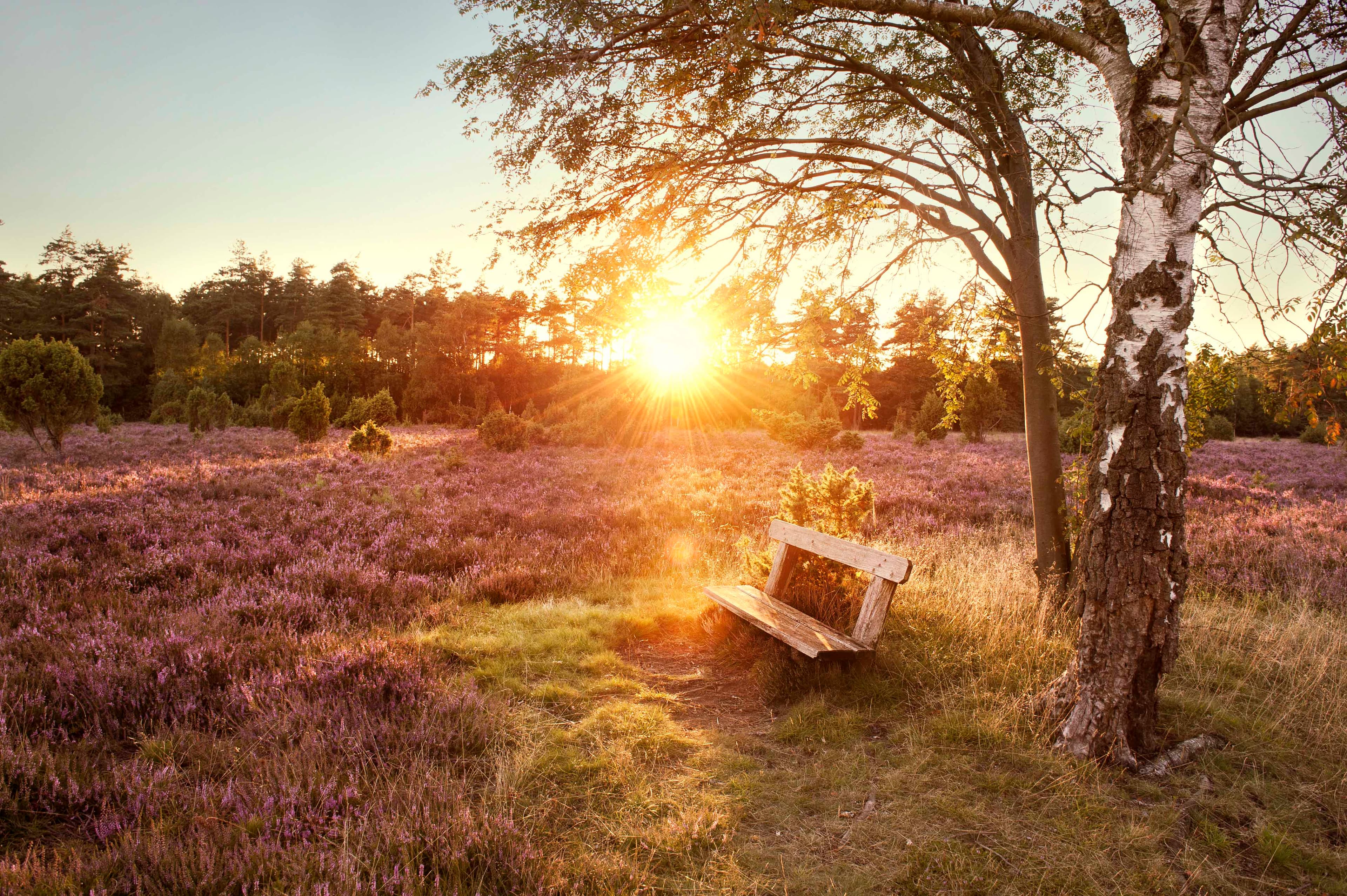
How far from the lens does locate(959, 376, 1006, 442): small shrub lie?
25312 millimetres

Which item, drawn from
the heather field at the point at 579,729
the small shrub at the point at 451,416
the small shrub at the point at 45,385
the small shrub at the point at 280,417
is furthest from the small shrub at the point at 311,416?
the small shrub at the point at 451,416

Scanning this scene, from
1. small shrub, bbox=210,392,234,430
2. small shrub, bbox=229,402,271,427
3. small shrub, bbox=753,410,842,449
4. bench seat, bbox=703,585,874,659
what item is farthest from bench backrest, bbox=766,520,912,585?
small shrub, bbox=229,402,271,427

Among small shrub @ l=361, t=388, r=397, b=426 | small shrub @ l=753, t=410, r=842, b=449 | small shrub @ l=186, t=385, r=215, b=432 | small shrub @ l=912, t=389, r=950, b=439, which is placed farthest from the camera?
small shrub @ l=361, t=388, r=397, b=426

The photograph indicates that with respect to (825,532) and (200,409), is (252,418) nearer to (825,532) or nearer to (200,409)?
(200,409)

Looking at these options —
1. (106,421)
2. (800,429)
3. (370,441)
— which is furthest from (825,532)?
(106,421)

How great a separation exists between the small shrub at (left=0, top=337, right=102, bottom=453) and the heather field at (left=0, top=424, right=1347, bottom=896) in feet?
28.8

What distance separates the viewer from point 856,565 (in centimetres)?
513

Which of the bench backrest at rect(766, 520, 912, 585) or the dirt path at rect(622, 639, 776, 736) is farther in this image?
the bench backrest at rect(766, 520, 912, 585)

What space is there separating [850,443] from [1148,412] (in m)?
21.1

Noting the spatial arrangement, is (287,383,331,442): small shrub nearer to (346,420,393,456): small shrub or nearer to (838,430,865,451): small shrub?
(346,420,393,456): small shrub

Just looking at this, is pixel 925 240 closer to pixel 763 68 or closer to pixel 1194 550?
pixel 763 68

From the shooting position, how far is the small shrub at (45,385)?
14.5 meters

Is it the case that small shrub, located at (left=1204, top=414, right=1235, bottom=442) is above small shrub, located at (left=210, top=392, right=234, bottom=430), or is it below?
above

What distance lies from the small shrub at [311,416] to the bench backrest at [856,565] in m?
20.5
